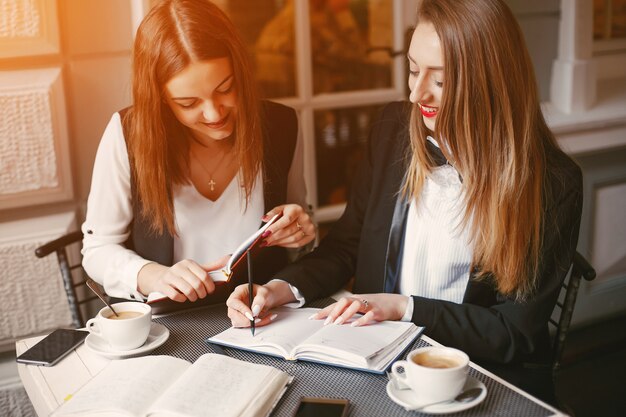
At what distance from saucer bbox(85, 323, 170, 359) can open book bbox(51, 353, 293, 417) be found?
0.05m

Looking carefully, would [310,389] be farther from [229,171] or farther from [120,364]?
[229,171]

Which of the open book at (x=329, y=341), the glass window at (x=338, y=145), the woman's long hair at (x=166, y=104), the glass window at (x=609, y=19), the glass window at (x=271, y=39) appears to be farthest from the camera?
the glass window at (x=609, y=19)

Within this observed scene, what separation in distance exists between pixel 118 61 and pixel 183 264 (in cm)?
91

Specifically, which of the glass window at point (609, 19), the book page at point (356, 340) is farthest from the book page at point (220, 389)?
the glass window at point (609, 19)

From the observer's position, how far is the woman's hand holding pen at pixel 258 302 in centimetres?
155

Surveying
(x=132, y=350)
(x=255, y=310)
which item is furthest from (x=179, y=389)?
(x=255, y=310)

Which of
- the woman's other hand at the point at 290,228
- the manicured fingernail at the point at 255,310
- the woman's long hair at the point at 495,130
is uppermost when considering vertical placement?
the woman's long hair at the point at 495,130

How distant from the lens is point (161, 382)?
4.22 ft

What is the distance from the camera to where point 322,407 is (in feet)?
4.06

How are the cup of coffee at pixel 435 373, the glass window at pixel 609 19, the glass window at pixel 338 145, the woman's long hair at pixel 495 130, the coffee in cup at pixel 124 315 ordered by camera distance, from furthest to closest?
the glass window at pixel 609 19, the glass window at pixel 338 145, the woman's long hair at pixel 495 130, the coffee in cup at pixel 124 315, the cup of coffee at pixel 435 373

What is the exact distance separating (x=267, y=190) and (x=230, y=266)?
440mm

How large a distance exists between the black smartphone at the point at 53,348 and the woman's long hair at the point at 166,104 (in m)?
0.39

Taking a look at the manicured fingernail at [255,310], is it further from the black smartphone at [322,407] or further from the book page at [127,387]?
the black smartphone at [322,407]

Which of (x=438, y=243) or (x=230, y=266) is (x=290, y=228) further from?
(x=438, y=243)
